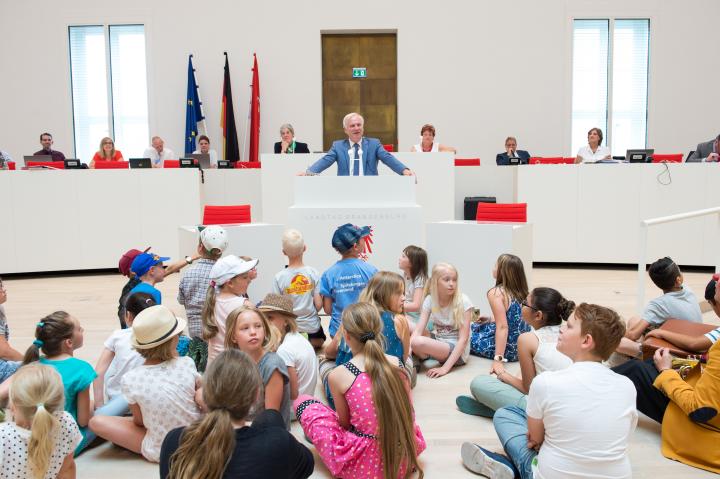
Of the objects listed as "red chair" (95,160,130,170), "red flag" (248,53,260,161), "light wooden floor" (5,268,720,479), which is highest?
"red flag" (248,53,260,161)

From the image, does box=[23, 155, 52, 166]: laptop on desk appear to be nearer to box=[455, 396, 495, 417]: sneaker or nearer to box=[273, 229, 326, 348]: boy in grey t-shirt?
box=[273, 229, 326, 348]: boy in grey t-shirt

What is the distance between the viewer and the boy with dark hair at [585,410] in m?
2.15

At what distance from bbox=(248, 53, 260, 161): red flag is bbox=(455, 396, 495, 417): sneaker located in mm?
8759

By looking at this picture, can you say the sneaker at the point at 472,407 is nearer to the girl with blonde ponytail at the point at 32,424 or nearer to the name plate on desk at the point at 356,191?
the girl with blonde ponytail at the point at 32,424

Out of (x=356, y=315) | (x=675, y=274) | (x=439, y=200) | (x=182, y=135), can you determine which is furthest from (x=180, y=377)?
(x=182, y=135)

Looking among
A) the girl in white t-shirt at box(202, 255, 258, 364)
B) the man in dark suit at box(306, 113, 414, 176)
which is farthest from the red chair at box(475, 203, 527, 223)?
the girl in white t-shirt at box(202, 255, 258, 364)

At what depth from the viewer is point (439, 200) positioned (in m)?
8.25

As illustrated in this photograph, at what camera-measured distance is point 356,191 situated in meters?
6.02

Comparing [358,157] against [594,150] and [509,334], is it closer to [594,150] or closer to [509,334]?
[509,334]

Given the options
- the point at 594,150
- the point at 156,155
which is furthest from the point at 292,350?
the point at 156,155

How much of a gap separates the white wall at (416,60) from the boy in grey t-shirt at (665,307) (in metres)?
8.07

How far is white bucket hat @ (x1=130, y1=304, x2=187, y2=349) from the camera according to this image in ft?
8.09

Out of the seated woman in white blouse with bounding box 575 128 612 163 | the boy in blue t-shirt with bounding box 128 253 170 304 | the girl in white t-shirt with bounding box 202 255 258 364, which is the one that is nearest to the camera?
the girl in white t-shirt with bounding box 202 255 258 364

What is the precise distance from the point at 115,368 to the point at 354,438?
1.25 metres
